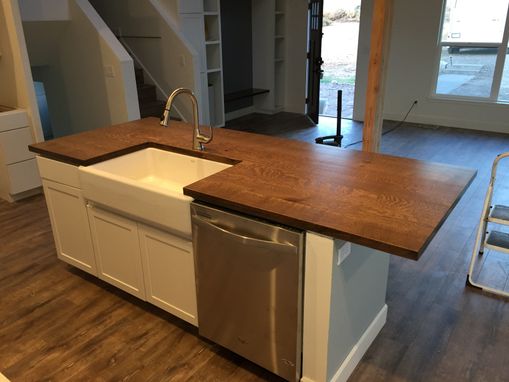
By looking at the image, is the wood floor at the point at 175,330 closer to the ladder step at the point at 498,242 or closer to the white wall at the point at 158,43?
the ladder step at the point at 498,242

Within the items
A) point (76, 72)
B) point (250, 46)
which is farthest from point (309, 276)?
point (250, 46)

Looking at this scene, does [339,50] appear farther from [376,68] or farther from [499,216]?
[499,216]

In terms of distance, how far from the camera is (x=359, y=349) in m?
1.98

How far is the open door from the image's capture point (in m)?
6.45

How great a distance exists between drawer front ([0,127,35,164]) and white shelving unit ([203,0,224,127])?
9.13 ft

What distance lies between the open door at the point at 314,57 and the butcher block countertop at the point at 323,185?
4487 millimetres

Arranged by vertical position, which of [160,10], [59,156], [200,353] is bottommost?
[200,353]

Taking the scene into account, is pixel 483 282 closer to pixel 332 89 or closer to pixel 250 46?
pixel 250 46

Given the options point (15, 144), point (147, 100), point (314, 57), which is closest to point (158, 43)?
point (147, 100)

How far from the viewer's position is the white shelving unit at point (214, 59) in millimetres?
5809

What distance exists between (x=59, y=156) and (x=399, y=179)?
5.72 feet

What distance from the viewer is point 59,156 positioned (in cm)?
231

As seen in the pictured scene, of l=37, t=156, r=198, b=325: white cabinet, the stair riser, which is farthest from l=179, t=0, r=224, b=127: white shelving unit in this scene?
l=37, t=156, r=198, b=325: white cabinet

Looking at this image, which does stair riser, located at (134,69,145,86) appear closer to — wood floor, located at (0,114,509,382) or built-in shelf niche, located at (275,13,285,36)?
built-in shelf niche, located at (275,13,285,36)
